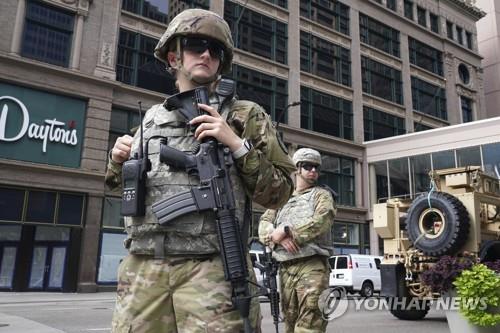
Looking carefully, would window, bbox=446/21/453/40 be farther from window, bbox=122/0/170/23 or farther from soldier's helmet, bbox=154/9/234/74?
soldier's helmet, bbox=154/9/234/74

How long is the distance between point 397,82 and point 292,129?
10625 mm

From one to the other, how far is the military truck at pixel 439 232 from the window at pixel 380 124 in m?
20.6

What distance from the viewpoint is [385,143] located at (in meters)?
28.0

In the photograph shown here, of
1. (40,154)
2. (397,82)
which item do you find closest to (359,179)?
(397,82)

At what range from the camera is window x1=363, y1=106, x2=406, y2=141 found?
29.5m

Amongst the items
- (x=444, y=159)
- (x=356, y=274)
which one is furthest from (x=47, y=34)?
(x=444, y=159)

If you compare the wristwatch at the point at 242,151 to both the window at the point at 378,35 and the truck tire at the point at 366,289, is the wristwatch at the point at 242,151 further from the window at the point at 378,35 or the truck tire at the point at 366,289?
the window at the point at 378,35

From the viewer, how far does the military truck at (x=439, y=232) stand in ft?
26.4

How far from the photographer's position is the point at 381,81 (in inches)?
1214

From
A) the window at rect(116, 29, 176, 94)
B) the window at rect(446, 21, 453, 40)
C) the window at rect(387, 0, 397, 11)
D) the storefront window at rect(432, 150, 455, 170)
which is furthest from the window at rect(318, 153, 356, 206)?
the window at rect(446, 21, 453, 40)

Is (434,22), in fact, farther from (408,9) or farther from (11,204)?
(11,204)

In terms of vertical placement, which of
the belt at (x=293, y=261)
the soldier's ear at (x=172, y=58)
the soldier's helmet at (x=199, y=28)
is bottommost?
the belt at (x=293, y=261)

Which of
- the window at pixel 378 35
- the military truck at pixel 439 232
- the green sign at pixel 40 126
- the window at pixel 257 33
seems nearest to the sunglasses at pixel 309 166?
the military truck at pixel 439 232

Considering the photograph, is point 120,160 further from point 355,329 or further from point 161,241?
point 355,329
